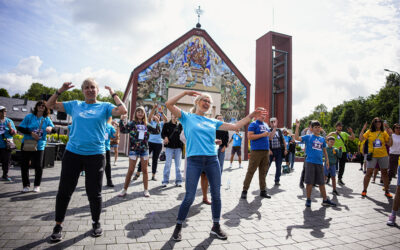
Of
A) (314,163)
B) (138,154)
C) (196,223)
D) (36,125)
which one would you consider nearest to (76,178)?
(196,223)

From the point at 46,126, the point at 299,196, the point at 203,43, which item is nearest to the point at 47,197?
the point at 46,126

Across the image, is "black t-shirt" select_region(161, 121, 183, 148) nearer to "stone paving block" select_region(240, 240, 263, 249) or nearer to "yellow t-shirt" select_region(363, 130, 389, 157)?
"stone paving block" select_region(240, 240, 263, 249)

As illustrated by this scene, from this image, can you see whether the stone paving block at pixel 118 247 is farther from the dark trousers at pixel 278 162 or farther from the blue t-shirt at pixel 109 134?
the dark trousers at pixel 278 162

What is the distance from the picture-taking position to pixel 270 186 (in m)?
7.43

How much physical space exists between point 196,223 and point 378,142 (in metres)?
5.71

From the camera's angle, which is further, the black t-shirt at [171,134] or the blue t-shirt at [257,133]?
the black t-shirt at [171,134]

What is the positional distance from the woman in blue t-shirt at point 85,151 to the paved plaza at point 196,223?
397 mm

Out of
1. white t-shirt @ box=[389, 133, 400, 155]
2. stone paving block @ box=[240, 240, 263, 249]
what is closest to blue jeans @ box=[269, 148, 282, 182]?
white t-shirt @ box=[389, 133, 400, 155]

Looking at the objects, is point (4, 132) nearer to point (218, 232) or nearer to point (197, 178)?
point (197, 178)

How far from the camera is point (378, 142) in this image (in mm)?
6426

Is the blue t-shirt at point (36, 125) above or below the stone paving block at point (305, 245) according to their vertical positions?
above

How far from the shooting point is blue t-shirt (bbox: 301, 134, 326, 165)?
17.6ft

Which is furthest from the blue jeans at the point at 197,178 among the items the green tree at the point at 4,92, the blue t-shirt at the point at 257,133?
the green tree at the point at 4,92

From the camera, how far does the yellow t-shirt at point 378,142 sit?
20.8ft
